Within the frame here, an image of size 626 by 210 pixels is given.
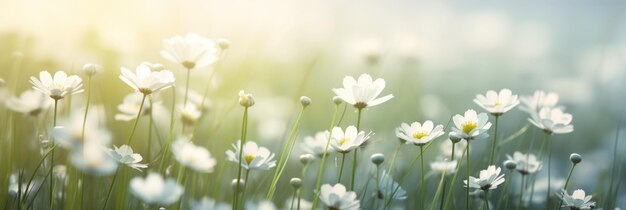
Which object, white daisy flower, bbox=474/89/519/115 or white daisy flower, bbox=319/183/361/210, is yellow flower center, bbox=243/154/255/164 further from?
white daisy flower, bbox=474/89/519/115

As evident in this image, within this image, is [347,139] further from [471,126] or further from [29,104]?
[29,104]

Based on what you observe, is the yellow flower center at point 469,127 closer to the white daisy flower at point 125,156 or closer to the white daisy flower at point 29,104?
the white daisy flower at point 125,156

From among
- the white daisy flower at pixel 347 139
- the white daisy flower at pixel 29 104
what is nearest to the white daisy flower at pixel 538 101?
the white daisy flower at pixel 347 139

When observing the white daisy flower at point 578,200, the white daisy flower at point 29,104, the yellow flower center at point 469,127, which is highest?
the yellow flower center at point 469,127

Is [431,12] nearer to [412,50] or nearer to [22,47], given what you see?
[412,50]

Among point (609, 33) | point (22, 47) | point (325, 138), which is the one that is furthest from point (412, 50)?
point (325, 138)

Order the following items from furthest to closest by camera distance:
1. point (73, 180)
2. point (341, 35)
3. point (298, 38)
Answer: point (341, 35) < point (298, 38) < point (73, 180)

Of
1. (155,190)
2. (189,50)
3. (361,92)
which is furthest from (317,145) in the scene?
(155,190)
